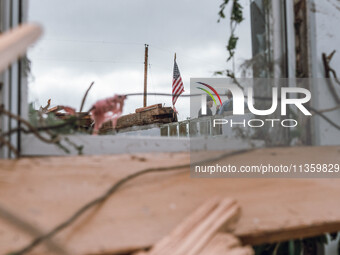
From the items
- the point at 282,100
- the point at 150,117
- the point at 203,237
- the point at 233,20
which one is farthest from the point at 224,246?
the point at 150,117

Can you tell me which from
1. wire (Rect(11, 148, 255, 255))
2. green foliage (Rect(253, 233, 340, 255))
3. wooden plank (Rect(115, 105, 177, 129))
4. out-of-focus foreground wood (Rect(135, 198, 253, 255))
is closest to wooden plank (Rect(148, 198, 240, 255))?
out-of-focus foreground wood (Rect(135, 198, 253, 255))

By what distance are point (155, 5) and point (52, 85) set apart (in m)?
0.93

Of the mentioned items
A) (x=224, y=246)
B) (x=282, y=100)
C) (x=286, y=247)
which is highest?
(x=282, y=100)

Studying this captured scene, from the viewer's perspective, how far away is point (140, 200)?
710mm

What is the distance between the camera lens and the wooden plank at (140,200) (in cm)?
63

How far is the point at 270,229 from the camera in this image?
745 millimetres

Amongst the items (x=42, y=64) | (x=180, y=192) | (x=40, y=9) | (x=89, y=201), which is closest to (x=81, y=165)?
(x=89, y=201)

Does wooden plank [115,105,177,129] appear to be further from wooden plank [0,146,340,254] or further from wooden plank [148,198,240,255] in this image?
wooden plank [148,198,240,255]

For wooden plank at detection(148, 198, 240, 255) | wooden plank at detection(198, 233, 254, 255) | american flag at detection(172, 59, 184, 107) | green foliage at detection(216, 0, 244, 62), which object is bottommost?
wooden plank at detection(198, 233, 254, 255)

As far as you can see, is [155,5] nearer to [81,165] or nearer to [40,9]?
[40,9]

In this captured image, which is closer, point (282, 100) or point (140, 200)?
point (140, 200)

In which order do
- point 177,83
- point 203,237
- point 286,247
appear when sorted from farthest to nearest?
point 177,83
point 286,247
point 203,237

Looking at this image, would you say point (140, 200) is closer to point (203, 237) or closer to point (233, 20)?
point (203, 237)

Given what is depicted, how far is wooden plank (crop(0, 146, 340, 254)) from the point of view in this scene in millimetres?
630
